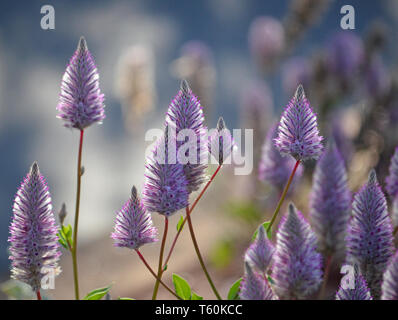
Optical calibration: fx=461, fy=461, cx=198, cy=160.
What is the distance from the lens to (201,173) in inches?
53.0

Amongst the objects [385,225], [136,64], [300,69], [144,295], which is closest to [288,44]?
[300,69]

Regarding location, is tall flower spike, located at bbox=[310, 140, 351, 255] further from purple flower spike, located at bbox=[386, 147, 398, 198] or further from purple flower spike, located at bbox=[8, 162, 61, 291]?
purple flower spike, located at bbox=[8, 162, 61, 291]

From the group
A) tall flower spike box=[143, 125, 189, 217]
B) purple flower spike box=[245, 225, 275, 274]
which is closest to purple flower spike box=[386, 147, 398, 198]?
purple flower spike box=[245, 225, 275, 274]

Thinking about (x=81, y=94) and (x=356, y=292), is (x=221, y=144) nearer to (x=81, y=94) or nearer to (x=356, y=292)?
(x=81, y=94)

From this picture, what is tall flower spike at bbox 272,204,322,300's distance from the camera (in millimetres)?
1354

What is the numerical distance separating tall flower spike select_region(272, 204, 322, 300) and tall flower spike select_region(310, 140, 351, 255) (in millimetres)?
331

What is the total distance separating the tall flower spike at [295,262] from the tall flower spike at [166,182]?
1.09ft

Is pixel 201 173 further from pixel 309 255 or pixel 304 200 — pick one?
pixel 304 200

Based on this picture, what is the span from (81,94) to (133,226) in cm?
42

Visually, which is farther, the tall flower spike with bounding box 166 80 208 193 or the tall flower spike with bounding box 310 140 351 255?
the tall flower spike with bounding box 310 140 351 255

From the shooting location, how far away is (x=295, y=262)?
1.36 meters

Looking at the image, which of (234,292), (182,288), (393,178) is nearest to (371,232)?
(393,178)

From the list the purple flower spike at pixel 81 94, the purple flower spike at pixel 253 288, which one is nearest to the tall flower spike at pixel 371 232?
the purple flower spike at pixel 253 288

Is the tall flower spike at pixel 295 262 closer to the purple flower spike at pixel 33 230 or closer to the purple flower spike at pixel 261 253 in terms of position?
the purple flower spike at pixel 261 253
